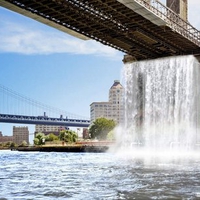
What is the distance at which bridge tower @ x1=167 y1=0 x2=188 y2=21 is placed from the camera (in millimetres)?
46719

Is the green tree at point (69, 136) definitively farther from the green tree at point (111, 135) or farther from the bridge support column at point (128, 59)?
the bridge support column at point (128, 59)

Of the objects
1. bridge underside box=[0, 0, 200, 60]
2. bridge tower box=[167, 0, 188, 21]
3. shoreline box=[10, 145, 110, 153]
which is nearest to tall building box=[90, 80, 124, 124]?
shoreline box=[10, 145, 110, 153]

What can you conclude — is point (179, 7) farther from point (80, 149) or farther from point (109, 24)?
point (80, 149)

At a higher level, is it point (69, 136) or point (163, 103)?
point (163, 103)

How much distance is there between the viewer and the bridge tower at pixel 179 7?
46719mm

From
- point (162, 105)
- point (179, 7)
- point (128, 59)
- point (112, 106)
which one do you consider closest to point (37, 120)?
point (128, 59)

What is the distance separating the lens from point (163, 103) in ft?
161

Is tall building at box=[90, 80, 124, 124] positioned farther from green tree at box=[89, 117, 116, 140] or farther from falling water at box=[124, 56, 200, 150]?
falling water at box=[124, 56, 200, 150]

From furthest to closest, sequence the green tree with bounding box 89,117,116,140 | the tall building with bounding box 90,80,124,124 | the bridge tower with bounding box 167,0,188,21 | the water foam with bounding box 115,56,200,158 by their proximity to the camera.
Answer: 1. the tall building with bounding box 90,80,124,124
2. the green tree with bounding box 89,117,116,140
3. the bridge tower with bounding box 167,0,188,21
4. the water foam with bounding box 115,56,200,158

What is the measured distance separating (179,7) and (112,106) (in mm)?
125487

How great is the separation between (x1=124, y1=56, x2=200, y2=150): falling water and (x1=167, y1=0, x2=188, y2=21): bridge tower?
15.8ft

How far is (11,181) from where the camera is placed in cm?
1633

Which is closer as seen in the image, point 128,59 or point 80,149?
point 128,59

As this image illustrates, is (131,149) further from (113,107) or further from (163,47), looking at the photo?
(113,107)
